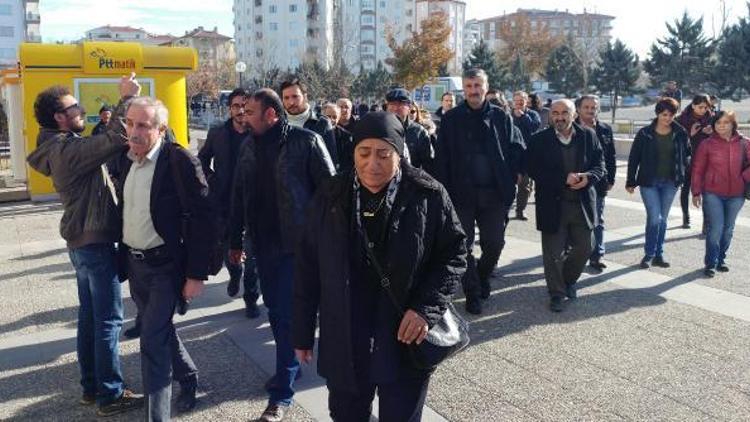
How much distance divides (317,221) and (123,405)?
2136 millimetres

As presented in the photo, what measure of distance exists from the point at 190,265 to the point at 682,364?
3515mm

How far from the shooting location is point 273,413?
12.5 ft

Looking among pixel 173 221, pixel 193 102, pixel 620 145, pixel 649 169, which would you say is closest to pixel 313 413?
pixel 173 221

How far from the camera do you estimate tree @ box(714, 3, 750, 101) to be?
38094 mm

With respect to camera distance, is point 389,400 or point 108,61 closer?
point 389,400

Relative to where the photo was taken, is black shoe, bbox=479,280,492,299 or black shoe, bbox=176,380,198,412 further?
black shoe, bbox=479,280,492,299

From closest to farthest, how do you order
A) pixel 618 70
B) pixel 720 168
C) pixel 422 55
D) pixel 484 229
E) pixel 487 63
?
1. pixel 484 229
2. pixel 720 168
3. pixel 422 55
4. pixel 618 70
5. pixel 487 63

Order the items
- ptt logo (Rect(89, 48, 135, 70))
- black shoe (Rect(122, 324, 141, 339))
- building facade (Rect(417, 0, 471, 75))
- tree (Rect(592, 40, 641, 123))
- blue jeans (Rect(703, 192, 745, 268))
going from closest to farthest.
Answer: black shoe (Rect(122, 324, 141, 339)), blue jeans (Rect(703, 192, 745, 268)), ptt logo (Rect(89, 48, 135, 70)), tree (Rect(592, 40, 641, 123)), building facade (Rect(417, 0, 471, 75))

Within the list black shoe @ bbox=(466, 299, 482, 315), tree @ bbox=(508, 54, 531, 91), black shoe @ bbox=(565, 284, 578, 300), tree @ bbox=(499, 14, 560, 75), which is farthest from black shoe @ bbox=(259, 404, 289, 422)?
tree @ bbox=(499, 14, 560, 75)

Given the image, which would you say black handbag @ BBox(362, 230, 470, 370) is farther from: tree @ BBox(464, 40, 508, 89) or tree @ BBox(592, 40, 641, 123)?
tree @ BBox(592, 40, 641, 123)

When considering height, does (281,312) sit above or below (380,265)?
below

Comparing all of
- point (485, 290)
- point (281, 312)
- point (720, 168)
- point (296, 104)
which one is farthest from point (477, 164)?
point (720, 168)

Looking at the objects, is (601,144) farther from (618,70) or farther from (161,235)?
(618,70)

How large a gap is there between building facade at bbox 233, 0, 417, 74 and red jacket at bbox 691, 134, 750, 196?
231 feet
